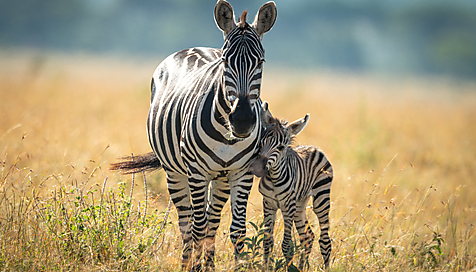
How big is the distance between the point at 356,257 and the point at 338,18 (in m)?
140

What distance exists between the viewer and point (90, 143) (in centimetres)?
1234

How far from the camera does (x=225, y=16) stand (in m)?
4.55

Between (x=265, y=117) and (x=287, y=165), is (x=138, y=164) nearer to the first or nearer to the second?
(x=265, y=117)

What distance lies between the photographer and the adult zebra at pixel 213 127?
427 cm

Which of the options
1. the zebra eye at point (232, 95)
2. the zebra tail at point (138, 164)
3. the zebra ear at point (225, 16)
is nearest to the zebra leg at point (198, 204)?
the zebra eye at point (232, 95)

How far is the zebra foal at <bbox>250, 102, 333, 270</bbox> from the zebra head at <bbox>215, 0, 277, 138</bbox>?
868 millimetres

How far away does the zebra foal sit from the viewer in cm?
Result: 509

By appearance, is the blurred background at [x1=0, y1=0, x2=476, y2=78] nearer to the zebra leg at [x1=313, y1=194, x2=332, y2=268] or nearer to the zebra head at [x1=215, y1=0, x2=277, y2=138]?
the zebra leg at [x1=313, y1=194, x2=332, y2=268]

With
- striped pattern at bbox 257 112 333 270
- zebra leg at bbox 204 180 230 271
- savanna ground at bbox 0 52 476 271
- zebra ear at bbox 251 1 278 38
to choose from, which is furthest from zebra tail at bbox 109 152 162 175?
zebra ear at bbox 251 1 278 38

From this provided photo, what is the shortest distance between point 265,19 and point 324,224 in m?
2.78

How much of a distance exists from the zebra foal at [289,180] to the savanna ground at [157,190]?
296 millimetres

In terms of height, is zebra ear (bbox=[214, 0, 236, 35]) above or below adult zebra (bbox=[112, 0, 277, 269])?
above

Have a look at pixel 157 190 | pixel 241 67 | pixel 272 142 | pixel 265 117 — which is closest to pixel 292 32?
pixel 157 190

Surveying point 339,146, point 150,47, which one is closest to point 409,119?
point 339,146
